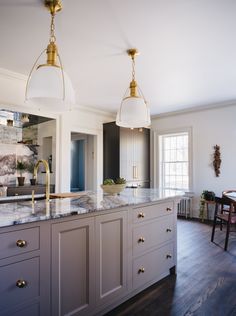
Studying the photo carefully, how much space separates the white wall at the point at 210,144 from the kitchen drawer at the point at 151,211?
9.94 feet

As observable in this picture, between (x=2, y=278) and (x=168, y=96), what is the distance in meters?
4.34

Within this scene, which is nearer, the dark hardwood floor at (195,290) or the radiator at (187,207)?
the dark hardwood floor at (195,290)

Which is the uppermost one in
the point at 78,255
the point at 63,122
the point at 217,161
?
the point at 63,122

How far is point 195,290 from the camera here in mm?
2316

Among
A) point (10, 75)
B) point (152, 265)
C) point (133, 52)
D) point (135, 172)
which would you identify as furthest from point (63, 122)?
point (152, 265)

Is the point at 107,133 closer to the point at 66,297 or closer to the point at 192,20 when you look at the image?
the point at 192,20

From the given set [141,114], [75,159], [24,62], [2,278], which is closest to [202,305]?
[2,278]

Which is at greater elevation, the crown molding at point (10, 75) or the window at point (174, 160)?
the crown molding at point (10, 75)

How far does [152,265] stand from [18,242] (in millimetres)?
1555

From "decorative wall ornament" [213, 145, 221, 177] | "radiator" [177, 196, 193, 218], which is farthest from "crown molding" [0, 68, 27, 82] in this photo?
"radiator" [177, 196, 193, 218]

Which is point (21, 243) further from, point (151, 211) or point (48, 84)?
point (151, 211)

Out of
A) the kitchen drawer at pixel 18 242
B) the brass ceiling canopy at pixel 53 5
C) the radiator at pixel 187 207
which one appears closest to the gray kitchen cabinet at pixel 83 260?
the kitchen drawer at pixel 18 242

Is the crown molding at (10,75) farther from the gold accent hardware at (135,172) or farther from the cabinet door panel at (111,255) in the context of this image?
the gold accent hardware at (135,172)

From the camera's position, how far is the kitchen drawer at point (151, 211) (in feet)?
A: 7.27
